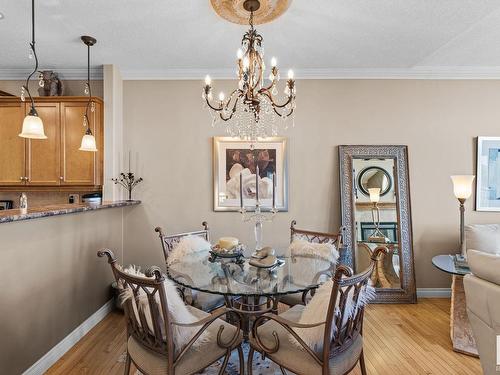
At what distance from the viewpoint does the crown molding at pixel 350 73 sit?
352 cm

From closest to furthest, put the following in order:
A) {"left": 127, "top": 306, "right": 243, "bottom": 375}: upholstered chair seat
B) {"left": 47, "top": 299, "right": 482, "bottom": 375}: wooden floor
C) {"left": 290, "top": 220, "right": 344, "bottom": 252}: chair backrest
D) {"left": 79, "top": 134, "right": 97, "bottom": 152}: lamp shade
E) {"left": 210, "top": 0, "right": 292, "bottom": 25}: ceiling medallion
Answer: {"left": 127, "top": 306, "right": 243, "bottom": 375}: upholstered chair seat < {"left": 210, "top": 0, "right": 292, "bottom": 25}: ceiling medallion < {"left": 47, "top": 299, "right": 482, "bottom": 375}: wooden floor < {"left": 290, "top": 220, "right": 344, "bottom": 252}: chair backrest < {"left": 79, "top": 134, "right": 97, "bottom": 152}: lamp shade

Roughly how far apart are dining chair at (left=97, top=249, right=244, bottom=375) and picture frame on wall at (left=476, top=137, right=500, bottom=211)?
139 inches

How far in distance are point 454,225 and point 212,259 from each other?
3.08m

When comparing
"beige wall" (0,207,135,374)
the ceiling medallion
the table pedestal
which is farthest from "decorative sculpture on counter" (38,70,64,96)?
the table pedestal

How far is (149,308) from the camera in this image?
4.83 ft

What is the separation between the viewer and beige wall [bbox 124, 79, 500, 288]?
357 centimetres

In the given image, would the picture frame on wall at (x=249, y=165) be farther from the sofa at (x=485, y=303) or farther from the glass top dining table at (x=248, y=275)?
the sofa at (x=485, y=303)

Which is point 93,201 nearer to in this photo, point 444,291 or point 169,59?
point 169,59

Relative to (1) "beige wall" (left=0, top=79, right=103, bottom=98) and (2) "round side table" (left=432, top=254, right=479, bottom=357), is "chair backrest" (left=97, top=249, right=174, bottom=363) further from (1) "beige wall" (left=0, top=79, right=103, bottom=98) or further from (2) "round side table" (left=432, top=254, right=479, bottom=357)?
(1) "beige wall" (left=0, top=79, right=103, bottom=98)

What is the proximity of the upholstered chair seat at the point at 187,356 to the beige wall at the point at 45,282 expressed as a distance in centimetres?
87

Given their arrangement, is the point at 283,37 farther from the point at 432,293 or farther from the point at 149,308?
the point at 432,293

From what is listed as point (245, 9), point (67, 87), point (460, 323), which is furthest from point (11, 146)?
point (460, 323)

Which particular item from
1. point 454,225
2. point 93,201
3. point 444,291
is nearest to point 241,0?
point 93,201

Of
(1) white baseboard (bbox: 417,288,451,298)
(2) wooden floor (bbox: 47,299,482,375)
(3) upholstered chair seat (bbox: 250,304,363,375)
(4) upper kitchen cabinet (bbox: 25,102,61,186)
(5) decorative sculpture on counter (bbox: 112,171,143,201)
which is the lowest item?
(2) wooden floor (bbox: 47,299,482,375)
